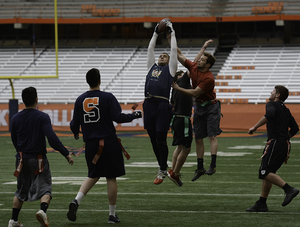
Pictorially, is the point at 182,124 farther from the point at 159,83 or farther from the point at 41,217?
the point at 41,217

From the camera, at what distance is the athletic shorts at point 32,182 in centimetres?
579

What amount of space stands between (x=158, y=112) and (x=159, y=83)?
0.41 m

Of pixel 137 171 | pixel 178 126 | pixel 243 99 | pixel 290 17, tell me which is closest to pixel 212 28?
pixel 290 17

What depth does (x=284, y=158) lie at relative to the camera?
6.98 meters

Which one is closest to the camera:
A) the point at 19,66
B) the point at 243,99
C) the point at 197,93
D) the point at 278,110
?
the point at 278,110

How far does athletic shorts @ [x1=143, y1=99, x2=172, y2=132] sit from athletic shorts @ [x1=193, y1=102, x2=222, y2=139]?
2.97 ft

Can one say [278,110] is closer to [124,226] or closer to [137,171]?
[124,226]

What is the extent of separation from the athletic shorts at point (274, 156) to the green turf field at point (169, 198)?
53cm

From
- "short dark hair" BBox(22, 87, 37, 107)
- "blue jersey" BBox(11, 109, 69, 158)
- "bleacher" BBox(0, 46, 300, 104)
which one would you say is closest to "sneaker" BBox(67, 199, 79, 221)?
"blue jersey" BBox(11, 109, 69, 158)

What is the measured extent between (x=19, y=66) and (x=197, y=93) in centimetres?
2565

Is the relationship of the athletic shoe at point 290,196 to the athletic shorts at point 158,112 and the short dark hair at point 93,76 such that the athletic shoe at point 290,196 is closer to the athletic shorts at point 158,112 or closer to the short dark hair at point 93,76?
the athletic shorts at point 158,112

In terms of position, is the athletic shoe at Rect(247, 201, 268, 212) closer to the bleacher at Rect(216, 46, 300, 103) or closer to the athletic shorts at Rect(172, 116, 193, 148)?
the athletic shorts at Rect(172, 116, 193, 148)

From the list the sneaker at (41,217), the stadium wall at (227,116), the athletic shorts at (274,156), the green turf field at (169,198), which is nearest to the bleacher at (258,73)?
the stadium wall at (227,116)

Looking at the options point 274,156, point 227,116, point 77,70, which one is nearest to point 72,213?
point 274,156
